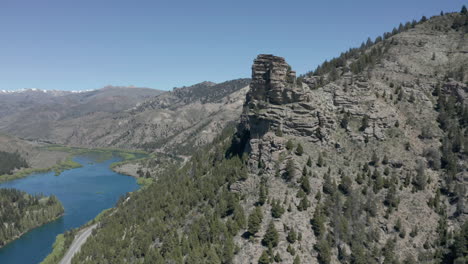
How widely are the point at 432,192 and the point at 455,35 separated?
84.6m

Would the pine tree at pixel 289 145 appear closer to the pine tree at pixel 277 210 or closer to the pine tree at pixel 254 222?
the pine tree at pixel 277 210

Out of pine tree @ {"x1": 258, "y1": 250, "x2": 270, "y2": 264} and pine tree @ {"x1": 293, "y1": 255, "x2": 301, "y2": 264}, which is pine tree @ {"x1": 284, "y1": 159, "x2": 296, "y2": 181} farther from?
pine tree @ {"x1": 258, "y1": 250, "x2": 270, "y2": 264}

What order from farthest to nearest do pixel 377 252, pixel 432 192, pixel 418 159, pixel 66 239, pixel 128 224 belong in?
pixel 66 239 < pixel 128 224 < pixel 418 159 < pixel 432 192 < pixel 377 252

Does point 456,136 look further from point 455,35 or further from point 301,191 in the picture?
point 455,35

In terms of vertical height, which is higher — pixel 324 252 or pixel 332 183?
pixel 332 183

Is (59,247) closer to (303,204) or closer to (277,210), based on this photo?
(277,210)

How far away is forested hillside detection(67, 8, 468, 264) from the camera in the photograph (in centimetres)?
7612

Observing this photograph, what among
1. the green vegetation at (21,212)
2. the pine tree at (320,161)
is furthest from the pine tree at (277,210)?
the green vegetation at (21,212)

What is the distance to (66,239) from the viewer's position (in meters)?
122

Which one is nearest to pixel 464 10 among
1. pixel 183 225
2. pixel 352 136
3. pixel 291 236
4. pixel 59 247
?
pixel 352 136

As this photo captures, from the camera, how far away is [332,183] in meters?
86.8

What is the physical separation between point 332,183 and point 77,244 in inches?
3673

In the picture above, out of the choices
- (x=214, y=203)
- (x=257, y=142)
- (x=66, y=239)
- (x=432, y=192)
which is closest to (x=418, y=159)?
(x=432, y=192)

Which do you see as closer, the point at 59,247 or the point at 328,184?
the point at 328,184
